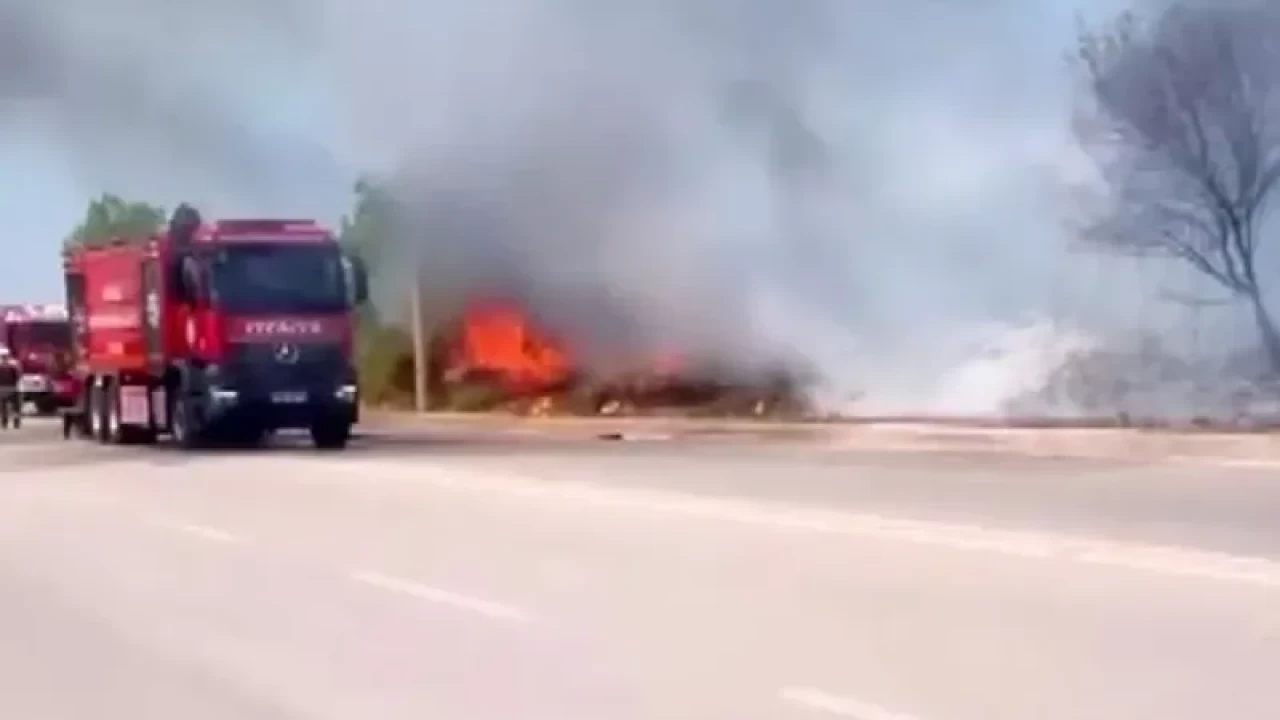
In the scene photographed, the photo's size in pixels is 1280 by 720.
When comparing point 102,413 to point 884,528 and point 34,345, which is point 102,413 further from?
point 884,528

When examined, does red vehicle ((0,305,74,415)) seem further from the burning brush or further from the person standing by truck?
the burning brush

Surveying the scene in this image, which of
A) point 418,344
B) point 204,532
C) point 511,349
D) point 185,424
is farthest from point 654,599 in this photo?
point 418,344

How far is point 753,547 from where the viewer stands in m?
18.2

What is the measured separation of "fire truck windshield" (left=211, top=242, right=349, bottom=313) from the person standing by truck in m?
23.9

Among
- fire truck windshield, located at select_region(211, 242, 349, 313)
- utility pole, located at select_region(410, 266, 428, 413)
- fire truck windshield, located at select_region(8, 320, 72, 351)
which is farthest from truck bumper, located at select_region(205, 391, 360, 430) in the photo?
fire truck windshield, located at select_region(8, 320, 72, 351)

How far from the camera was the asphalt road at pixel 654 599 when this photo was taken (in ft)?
37.3

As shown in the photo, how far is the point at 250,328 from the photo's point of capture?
37656mm

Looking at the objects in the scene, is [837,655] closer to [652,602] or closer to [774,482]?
[652,602]

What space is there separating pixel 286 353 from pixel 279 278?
3.66 ft

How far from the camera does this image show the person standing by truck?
6050 cm

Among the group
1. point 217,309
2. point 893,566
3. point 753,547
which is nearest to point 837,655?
point 893,566

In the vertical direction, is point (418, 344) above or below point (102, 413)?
above

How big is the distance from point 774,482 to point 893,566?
10284 mm

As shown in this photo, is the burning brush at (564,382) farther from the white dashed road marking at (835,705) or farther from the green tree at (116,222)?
the white dashed road marking at (835,705)
